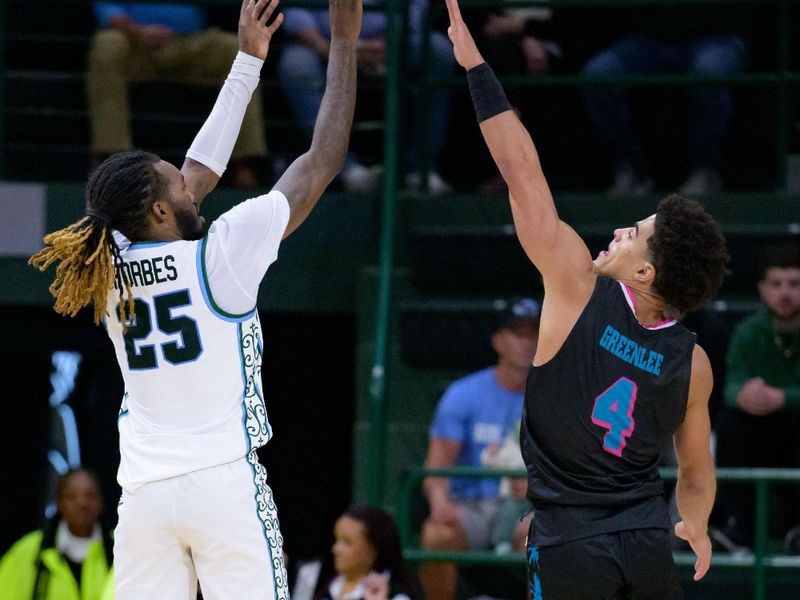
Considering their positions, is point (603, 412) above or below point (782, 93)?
below

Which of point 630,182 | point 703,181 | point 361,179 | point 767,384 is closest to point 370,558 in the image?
point 767,384

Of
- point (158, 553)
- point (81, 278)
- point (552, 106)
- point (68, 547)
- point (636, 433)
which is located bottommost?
point (68, 547)

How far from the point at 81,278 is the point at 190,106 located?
511 centimetres

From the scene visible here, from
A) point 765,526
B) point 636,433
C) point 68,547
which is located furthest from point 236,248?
point 68,547

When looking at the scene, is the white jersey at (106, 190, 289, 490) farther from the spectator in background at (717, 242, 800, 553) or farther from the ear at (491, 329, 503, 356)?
the spectator in background at (717, 242, 800, 553)

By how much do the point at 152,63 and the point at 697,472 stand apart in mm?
5449

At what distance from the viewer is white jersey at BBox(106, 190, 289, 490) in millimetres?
4234

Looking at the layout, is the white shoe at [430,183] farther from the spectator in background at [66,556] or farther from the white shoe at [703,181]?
the spectator in background at [66,556]

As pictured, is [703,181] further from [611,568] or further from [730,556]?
[611,568]

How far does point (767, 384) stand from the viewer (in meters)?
7.53

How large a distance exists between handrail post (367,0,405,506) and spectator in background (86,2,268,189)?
0.85m

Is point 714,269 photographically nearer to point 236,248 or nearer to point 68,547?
point 236,248

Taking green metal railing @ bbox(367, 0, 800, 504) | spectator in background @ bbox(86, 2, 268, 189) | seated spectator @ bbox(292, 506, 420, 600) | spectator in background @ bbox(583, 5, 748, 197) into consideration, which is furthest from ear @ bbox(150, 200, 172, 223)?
spectator in background @ bbox(583, 5, 748, 197)

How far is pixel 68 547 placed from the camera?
8.01m
